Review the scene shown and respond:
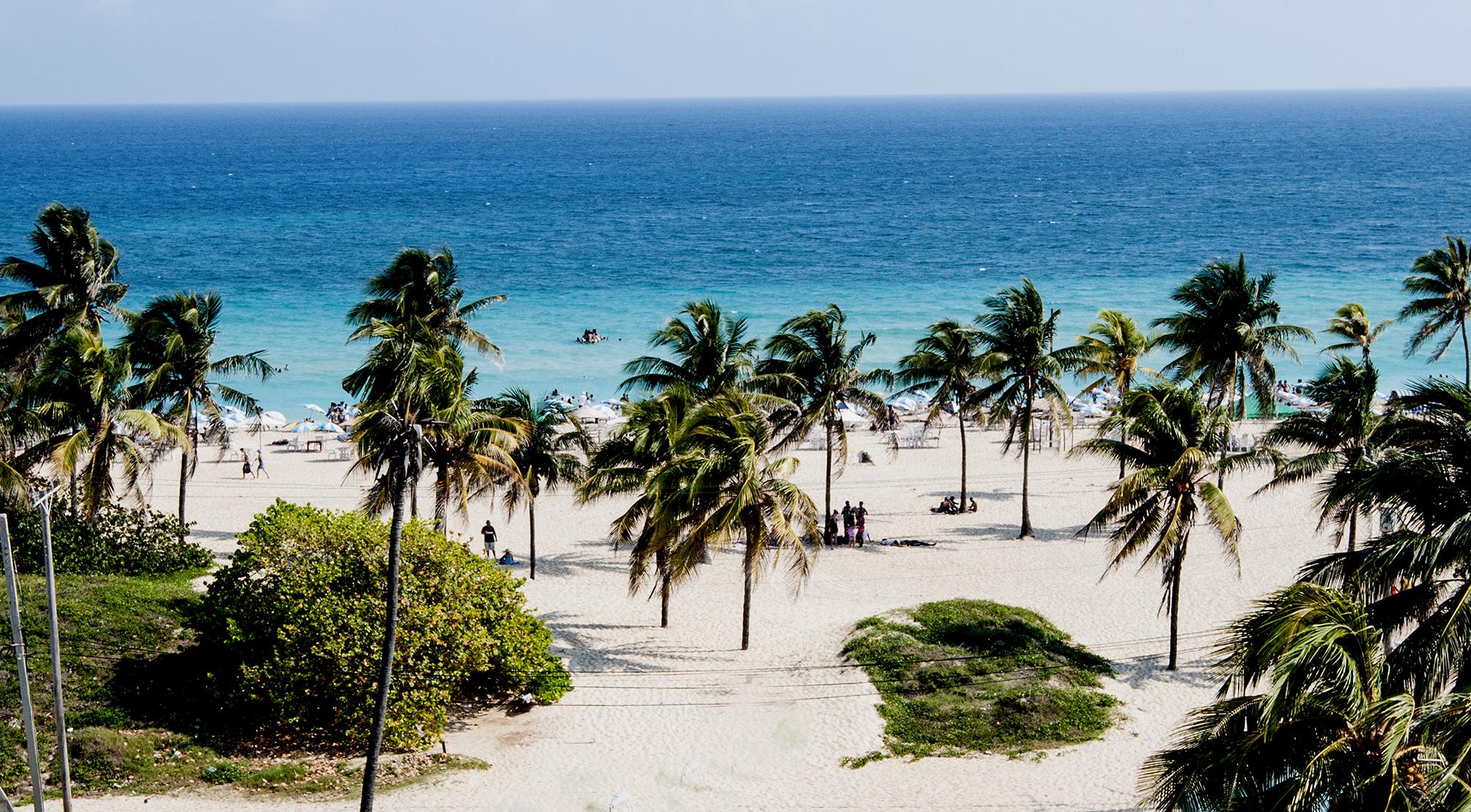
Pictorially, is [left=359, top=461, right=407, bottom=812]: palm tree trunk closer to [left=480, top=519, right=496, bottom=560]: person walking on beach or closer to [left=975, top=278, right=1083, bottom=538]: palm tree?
[left=480, top=519, right=496, bottom=560]: person walking on beach

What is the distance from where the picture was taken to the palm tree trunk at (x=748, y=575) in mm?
23344

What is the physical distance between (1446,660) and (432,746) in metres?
15.0

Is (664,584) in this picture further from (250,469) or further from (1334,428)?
Answer: (250,469)

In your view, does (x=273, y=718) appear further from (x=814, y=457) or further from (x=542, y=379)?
(x=542, y=379)

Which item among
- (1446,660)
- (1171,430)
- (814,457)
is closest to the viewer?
(1446,660)

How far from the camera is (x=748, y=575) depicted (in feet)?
79.6

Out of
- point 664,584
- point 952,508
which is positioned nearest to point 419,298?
point 664,584

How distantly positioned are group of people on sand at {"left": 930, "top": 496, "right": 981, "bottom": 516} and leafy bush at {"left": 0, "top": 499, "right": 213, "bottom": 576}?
19.0 metres

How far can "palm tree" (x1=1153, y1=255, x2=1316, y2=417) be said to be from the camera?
33188mm

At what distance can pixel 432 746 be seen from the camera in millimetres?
20922

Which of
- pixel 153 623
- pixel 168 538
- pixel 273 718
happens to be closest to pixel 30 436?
pixel 168 538

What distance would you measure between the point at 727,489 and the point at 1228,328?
16655 mm

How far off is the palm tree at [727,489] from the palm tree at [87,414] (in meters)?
11.0

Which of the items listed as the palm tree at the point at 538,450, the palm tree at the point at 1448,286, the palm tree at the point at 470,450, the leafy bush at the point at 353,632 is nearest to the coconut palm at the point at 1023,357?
the palm tree at the point at 538,450
